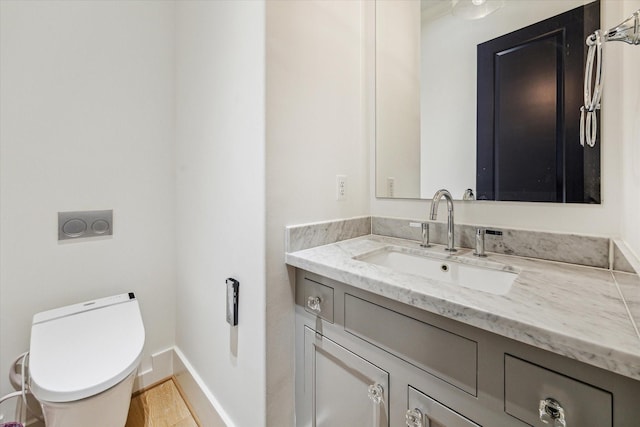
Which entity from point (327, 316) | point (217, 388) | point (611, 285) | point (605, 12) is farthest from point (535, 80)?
point (217, 388)

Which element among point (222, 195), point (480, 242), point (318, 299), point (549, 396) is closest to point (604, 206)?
point (480, 242)

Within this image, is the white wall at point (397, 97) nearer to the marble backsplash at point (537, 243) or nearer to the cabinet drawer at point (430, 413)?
the marble backsplash at point (537, 243)

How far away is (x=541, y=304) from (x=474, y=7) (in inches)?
44.3

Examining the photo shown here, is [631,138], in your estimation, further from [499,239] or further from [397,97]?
[397,97]

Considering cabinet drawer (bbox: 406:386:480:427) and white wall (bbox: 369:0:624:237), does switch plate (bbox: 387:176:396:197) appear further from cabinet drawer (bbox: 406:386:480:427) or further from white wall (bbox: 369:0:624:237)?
cabinet drawer (bbox: 406:386:480:427)

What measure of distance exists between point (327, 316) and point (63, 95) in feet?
5.02

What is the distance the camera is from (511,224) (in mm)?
961

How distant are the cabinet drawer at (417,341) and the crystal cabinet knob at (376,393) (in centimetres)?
11

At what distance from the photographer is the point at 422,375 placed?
2.09ft

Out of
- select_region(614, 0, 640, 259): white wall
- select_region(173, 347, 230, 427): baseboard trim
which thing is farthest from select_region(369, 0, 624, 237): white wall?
select_region(173, 347, 230, 427): baseboard trim

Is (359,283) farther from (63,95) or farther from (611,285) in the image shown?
A: (63,95)

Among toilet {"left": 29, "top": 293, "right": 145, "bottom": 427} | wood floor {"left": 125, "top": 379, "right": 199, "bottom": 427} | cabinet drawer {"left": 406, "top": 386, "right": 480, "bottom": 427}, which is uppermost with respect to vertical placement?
cabinet drawer {"left": 406, "top": 386, "right": 480, "bottom": 427}

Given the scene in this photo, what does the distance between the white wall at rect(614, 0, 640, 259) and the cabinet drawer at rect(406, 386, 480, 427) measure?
1.98 ft

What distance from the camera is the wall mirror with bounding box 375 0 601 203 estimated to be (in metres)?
0.86
